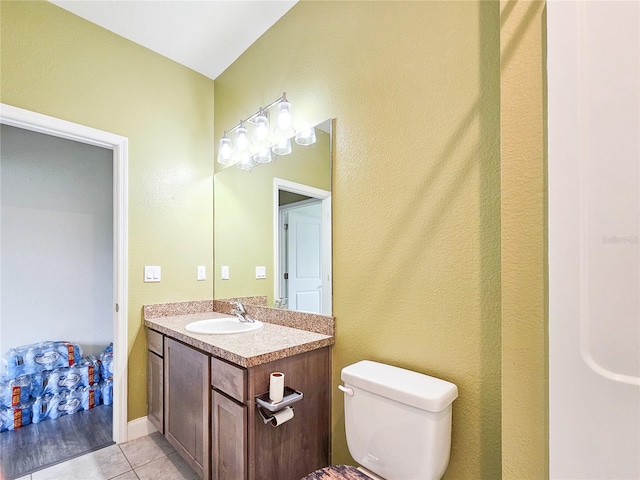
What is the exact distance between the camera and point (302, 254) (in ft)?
6.21

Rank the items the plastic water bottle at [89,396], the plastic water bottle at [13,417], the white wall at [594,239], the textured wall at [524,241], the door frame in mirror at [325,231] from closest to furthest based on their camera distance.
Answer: the white wall at [594,239]
the textured wall at [524,241]
the door frame in mirror at [325,231]
the plastic water bottle at [13,417]
the plastic water bottle at [89,396]

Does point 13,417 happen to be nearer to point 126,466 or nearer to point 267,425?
point 126,466

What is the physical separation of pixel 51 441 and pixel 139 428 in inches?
21.8

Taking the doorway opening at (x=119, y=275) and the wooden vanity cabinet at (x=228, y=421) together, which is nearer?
the wooden vanity cabinet at (x=228, y=421)

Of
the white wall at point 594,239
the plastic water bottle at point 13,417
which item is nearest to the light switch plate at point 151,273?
the plastic water bottle at point 13,417

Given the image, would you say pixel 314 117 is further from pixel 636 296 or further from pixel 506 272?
pixel 636 296

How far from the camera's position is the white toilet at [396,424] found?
3.58 ft

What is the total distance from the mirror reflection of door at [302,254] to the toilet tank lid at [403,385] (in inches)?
19.2

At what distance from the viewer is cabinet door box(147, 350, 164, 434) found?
6.63 feet

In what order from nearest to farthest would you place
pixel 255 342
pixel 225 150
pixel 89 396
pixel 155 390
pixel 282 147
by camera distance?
1. pixel 255 342
2. pixel 282 147
3. pixel 155 390
4. pixel 225 150
5. pixel 89 396

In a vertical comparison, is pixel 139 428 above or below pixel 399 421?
below

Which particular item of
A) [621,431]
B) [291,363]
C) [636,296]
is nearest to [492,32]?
[636,296]

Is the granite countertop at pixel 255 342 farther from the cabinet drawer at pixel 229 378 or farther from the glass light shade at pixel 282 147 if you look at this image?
the glass light shade at pixel 282 147

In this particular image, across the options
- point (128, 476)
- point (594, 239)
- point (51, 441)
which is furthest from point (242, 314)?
point (594, 239)
